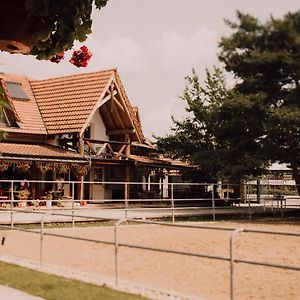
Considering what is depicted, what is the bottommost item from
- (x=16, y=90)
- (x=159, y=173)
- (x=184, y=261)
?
(x=184, y=261)

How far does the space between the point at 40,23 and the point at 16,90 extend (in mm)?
30411

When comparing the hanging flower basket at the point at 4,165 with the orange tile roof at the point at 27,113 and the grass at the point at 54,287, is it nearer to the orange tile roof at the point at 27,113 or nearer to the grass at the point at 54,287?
the orange tile roof at the point at 27,113

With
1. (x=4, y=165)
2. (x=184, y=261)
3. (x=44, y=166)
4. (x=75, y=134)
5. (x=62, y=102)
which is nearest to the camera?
(x=184, y=261)

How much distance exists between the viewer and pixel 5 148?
84.8 ft

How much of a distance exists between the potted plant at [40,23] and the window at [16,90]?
28.9m

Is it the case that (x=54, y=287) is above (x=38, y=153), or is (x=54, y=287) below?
below

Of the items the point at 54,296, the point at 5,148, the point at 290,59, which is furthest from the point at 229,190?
the point at 54,296

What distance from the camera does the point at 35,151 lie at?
26.6 metres

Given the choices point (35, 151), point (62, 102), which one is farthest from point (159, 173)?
point (35, 151)

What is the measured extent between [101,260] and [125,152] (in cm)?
2067

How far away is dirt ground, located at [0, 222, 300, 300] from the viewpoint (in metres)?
8.61

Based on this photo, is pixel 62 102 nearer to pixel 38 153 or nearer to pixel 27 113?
pixel 27 113

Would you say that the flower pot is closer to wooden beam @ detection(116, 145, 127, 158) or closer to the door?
wooden beam @ detection(116, 145, 127, 158)

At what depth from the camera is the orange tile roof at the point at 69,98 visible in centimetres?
2941
